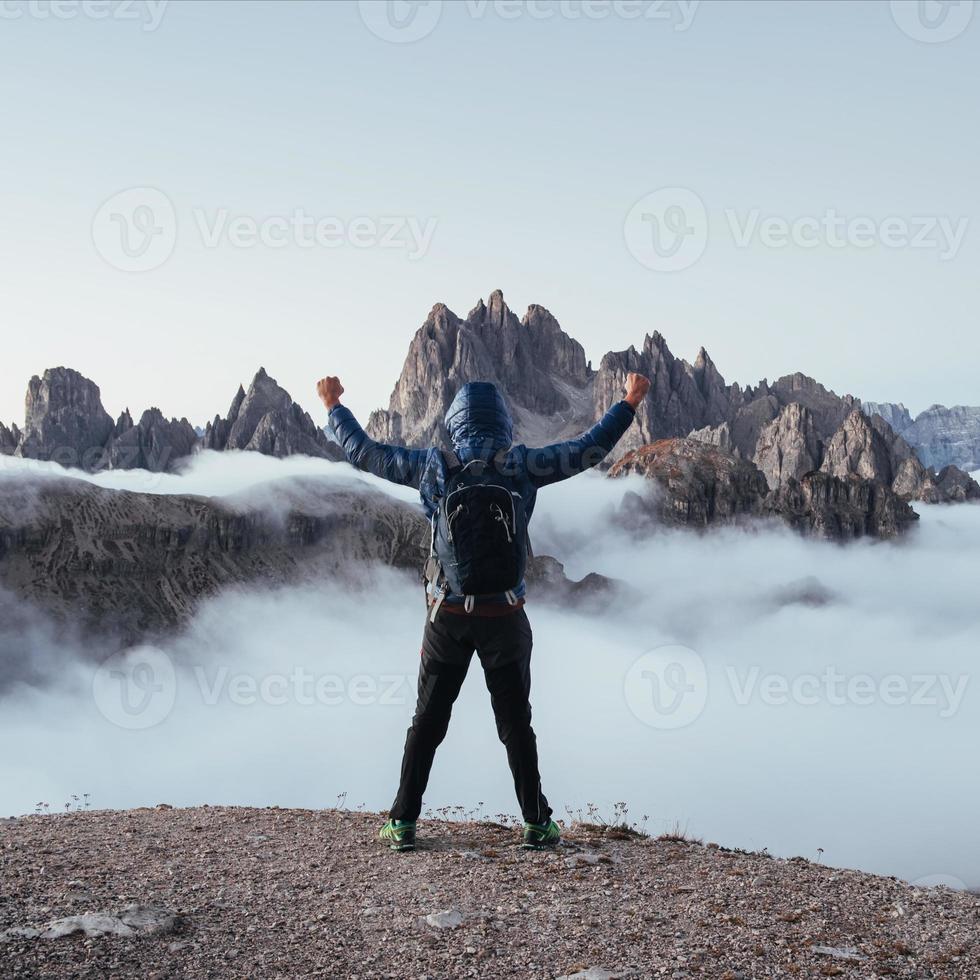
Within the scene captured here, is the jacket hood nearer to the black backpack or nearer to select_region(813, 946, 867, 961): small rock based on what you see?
the black backpack

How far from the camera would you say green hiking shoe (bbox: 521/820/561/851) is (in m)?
9.06

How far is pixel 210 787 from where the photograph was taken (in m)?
176

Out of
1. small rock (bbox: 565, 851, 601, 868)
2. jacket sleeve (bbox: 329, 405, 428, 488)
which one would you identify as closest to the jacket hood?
jacket sleeve (bbox: 329, 405, 428, 488)

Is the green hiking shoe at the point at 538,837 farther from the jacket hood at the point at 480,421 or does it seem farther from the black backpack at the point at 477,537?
the jacket hood at the point at 480,421

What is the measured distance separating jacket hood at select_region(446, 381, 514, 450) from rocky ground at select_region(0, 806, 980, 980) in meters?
4.18

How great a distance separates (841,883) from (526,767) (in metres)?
3.18

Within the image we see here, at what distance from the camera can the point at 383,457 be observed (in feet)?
30.0

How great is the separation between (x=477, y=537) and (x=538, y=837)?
3.30 meters

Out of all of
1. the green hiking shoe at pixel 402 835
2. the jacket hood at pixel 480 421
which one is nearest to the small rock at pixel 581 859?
the green hiking shoe at pixel 402 835

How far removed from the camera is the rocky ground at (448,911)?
242 inches

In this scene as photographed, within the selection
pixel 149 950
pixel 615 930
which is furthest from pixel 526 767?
pixel 149 950

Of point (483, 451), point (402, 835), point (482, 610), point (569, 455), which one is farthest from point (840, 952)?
point (483, 451)

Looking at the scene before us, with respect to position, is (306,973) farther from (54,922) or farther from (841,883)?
(841,883)

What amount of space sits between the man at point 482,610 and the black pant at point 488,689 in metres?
0.01
